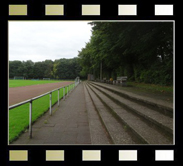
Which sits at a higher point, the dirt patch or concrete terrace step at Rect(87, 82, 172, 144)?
concrete terrace step at Rect(87, 82, 172, 144)

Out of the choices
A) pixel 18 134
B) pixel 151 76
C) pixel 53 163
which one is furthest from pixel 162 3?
pixel 151 76

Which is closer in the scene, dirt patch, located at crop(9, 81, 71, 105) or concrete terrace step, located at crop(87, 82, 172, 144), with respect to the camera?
concrete terrace step, located at crop(87, 82, 172, 144)

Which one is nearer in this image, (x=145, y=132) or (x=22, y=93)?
(x=145, y=132)

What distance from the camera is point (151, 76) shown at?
350 inches

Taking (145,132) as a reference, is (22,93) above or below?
below

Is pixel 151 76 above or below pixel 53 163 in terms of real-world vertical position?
above

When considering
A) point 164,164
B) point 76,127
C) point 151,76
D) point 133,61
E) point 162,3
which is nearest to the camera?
point 164,164

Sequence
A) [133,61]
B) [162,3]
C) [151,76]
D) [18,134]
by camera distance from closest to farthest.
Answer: [162,3], [18,134], [151,76], [133,61]

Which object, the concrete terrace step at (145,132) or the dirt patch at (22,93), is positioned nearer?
the concrete terrace step at (145,132)

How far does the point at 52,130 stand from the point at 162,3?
3.69m

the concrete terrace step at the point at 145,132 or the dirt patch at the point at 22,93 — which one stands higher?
the concrete terrace step at the point at 145,132
